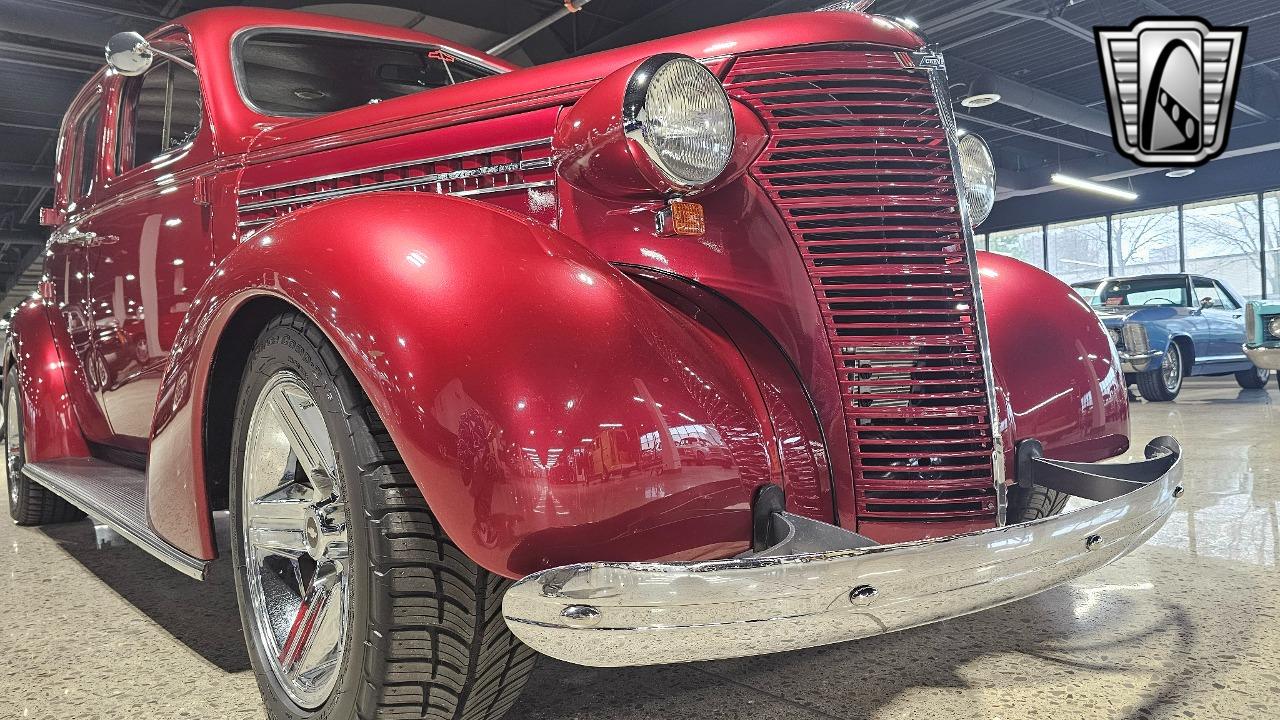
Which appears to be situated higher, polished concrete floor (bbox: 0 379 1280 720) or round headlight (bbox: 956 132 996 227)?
round headlight (bbox: 956 132 996 227)

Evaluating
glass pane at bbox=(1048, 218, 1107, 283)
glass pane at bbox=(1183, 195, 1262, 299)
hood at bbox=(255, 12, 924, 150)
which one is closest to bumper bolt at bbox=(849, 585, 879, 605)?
hood at bbox=(255, 12, 924, 150)

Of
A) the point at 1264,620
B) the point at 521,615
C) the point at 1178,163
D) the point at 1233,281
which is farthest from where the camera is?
the point at 1233,281

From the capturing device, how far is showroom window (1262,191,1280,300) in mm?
14734

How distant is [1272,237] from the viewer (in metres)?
14.8

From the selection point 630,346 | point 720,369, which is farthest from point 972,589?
point 630,346

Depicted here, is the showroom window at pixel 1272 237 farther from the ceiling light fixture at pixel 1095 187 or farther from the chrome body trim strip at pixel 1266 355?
the chrome body trim strip at pixel 1266 355

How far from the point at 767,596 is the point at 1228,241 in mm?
17599

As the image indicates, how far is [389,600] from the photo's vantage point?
4.19 feet

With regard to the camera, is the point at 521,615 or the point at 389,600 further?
the point at 389,600

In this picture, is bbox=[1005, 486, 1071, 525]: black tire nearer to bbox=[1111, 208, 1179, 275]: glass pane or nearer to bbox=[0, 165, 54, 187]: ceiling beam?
bbox=[1111, 208, 1179, 275]: glass pane

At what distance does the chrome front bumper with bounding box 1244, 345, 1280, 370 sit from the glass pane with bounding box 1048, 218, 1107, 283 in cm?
950

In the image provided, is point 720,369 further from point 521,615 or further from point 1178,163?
point 1178,163

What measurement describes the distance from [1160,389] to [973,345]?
8.12 metres

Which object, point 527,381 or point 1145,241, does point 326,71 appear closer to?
point 527,381
